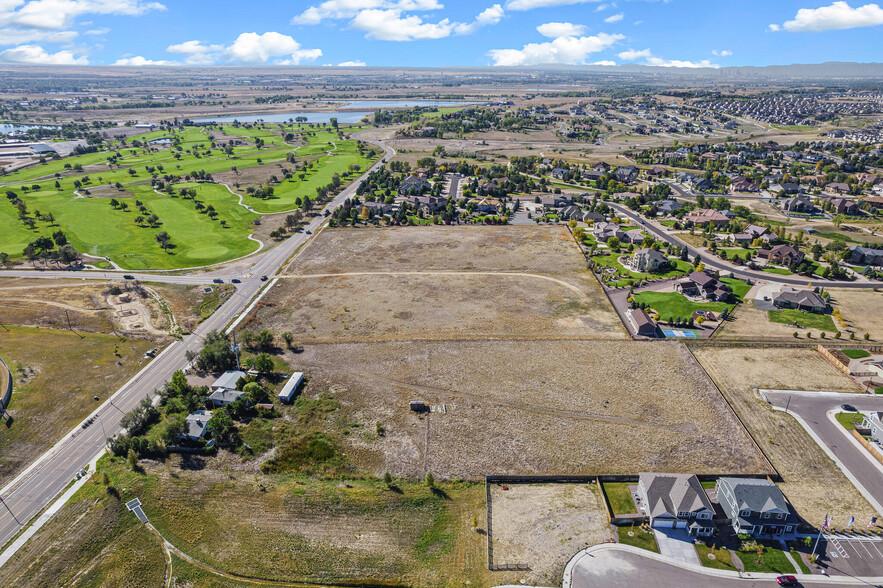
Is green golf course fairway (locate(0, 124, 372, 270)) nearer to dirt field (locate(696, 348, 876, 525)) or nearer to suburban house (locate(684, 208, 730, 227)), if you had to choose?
dirt field (locate(696, 348, 876, 525))

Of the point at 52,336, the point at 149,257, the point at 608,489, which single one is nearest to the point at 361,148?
the point at 149,257

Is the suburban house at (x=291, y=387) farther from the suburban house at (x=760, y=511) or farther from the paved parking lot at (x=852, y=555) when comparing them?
the paved parking lot at (x=852, y=555)

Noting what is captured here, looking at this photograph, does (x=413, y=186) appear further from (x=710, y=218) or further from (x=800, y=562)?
(x=800, y=562)

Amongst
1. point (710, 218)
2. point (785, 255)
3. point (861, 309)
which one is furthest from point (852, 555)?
point (710, 218)

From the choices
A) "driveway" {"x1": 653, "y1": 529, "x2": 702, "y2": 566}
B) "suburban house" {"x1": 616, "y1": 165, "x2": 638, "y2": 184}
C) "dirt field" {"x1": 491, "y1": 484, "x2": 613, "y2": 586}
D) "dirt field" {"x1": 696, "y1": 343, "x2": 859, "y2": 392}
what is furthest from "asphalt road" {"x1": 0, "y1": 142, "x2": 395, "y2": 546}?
"suburban house" {"x1": 616, "y1": 165, "x2": 638, "y2": 184}

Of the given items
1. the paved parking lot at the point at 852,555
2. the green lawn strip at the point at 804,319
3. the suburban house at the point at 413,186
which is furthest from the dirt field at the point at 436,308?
the suburban house at the point at 413,186

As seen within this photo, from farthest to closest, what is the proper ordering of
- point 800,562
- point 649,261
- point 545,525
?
point 649,261 < point 545,525 < point 800,562
